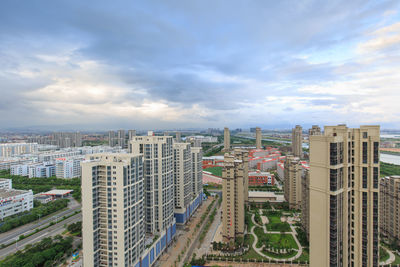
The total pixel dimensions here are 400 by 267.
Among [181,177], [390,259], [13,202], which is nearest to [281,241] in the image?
[390,259]

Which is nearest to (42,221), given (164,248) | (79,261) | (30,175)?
(79,261)

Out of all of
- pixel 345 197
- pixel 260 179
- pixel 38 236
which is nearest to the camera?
pixel 345 197

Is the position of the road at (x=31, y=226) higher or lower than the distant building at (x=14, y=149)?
lower

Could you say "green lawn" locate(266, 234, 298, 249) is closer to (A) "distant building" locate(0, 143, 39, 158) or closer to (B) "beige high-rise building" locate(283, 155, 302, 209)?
(B) "beige high-rise building" locate(283, 155, 302, 209)

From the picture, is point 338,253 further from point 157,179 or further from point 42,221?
point 42,221

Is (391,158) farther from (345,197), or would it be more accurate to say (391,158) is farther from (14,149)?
(14,149)

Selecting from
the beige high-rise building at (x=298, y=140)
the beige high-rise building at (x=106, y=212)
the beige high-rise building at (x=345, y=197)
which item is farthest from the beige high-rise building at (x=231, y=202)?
the beige high-rise building at (x=298, y=140)

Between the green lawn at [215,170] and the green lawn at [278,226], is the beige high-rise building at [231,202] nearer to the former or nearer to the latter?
the green lawn at [278,226]
